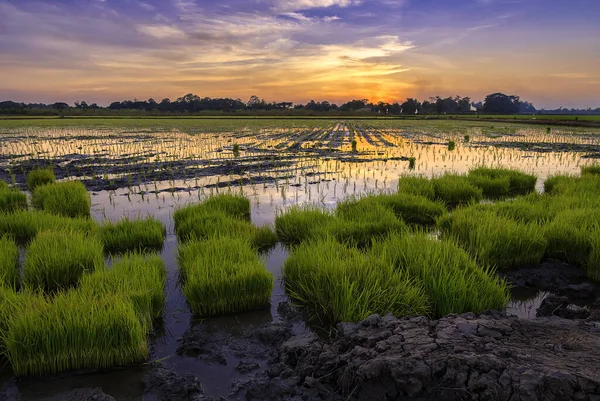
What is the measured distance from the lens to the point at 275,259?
17.1 feet

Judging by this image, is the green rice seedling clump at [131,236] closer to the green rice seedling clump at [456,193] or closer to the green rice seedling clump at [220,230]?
the green rice seedling clump at [220,230]

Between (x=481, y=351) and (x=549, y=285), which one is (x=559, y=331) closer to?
(x=481, y=351)

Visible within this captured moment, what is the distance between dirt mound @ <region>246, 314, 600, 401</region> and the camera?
80.4 inches

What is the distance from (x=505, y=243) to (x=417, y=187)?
3.68 m

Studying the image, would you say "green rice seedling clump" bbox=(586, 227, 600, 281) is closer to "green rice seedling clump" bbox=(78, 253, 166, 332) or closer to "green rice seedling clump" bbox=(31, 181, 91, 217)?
"green rice seedling clump" bbox=(78, 253, 166, 332)

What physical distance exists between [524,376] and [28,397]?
313cm

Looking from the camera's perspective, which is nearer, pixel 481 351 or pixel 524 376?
pixel 524 376

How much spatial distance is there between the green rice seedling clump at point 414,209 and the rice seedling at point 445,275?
225 centimetres

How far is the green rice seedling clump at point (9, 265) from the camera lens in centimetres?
403

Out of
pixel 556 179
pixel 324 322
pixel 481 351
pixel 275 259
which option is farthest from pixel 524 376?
pixel 556 179

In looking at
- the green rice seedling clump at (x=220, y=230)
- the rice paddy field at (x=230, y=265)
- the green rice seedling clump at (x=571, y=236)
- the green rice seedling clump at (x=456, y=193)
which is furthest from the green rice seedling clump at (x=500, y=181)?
the green rice seedling clump at (x=220, y=230)

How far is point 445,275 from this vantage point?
3.66 metres

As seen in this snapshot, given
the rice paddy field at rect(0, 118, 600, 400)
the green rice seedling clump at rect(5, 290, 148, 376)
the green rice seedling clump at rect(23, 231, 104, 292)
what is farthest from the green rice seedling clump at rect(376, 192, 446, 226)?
the green rice seedling clump at rect(5, 290, 148, 376)

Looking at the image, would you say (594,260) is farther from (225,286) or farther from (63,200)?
(63,200)
